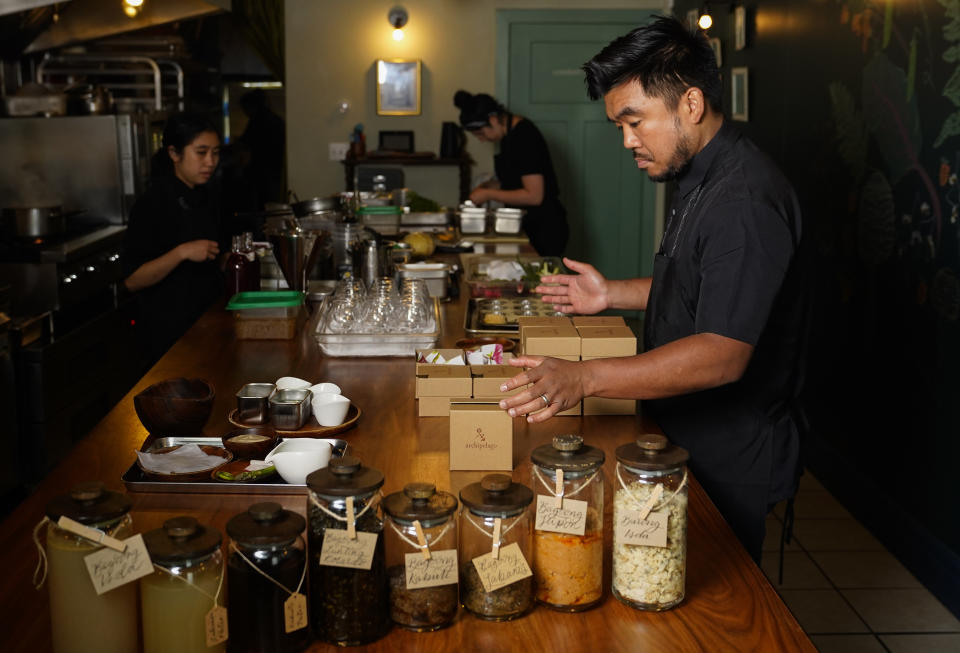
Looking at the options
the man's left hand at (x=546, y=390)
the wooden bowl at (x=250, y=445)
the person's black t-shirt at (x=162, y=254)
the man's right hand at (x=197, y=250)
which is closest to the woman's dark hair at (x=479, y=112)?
the person's black t-shirt at (x=162, y=254)

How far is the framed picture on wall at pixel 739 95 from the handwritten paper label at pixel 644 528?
200 inches

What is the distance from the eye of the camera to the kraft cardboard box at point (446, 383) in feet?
7.80

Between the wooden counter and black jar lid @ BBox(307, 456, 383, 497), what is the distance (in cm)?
23

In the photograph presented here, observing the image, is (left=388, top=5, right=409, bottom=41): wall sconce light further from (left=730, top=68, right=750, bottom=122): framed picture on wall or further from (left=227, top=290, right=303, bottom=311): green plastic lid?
(left=227, top=290, right=303, bottom=311): green plastic lid

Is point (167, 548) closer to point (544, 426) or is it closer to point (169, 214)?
point (544, 426)

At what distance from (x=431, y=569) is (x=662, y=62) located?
123cm

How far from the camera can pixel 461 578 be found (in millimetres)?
1552

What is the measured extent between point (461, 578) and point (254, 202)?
7238 millimetres

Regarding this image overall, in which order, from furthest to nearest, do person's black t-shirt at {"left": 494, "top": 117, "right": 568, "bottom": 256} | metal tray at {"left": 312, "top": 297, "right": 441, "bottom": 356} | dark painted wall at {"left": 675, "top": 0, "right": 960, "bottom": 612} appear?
person's black t-shirt at {"left": 494, "top": 117, "right": 568, "bottom": 256} < dark painted wall at {"left": 675, "top": 0, "right": 960, "bottom": 612} < metal tray at {"left": 312, "top": 297, "right": 441, "bottom": 356}

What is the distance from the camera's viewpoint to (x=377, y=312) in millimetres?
3129

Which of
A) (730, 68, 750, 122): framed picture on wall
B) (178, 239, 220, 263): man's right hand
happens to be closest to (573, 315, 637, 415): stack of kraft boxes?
(178, 239, 220, 263): man's right hand

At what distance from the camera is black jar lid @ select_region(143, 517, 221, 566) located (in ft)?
4.38

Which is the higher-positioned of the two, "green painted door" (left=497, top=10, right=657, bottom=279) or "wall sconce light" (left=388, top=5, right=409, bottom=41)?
"wall sconce light" (left=388, top=5, right=409, bottom=41)

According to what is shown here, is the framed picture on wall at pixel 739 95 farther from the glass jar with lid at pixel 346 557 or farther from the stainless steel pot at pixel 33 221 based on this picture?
the glass jar with lid at pixel 346 557
